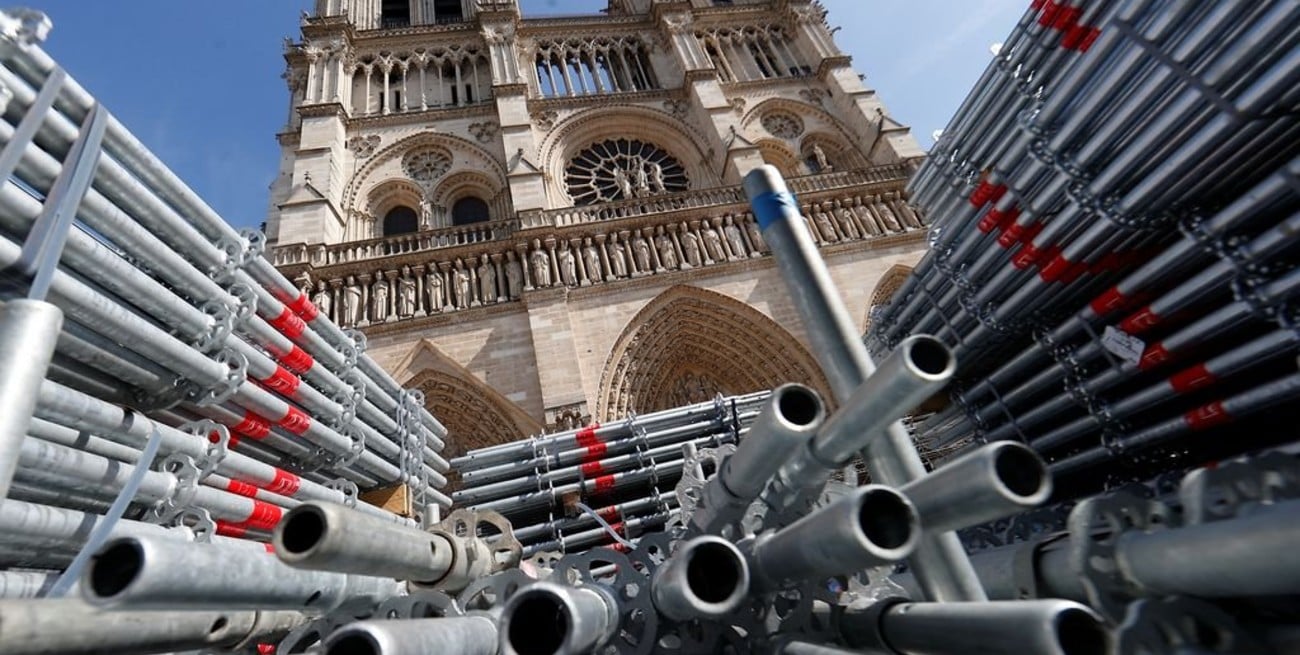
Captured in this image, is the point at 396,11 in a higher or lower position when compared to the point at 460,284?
Result: higher

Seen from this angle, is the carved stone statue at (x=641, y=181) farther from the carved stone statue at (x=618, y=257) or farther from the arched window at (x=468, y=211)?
the arched window at (x=468, y=211)

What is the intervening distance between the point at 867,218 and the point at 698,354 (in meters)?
5.07

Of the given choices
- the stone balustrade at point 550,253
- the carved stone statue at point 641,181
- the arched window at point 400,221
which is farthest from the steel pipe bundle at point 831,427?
the carved stone statue at point 641,181

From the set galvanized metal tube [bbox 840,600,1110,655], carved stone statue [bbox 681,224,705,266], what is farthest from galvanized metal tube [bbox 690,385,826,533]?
carved stone statue [bbox 681,224,705,266]

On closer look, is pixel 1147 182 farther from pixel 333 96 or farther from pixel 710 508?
pixel 333 96

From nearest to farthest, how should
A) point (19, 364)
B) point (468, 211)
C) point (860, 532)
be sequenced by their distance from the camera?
point (860, 532), point (19, 364), point (468, 211)

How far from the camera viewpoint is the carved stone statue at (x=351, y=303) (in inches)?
394

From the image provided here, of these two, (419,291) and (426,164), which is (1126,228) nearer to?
(419,291)

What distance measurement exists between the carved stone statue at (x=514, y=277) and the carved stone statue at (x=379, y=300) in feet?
7.46

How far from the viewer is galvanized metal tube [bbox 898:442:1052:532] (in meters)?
1.15

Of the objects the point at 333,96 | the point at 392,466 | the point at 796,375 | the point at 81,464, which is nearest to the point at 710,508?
the point at 81,464

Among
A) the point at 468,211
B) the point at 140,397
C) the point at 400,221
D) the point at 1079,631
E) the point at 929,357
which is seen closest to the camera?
the point at 1079,631

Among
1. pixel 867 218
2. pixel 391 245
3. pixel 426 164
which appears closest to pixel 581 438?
pixel 391 245

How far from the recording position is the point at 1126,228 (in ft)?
10.2
